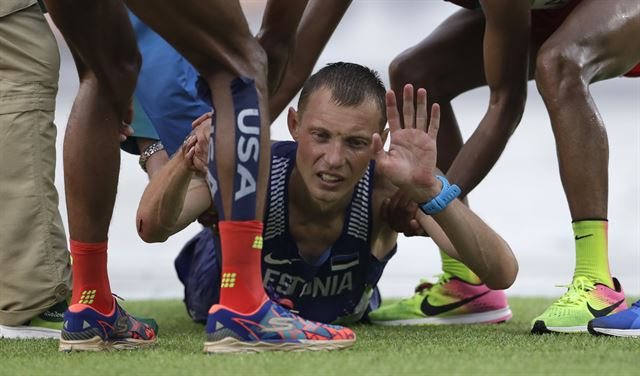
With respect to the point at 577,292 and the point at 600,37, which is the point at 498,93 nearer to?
the point at 600,37

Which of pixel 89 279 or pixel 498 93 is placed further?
pixel 498 93

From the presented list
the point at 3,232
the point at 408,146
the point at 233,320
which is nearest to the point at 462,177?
the point at 408,146

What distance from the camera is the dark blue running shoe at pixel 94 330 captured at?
8.34ft

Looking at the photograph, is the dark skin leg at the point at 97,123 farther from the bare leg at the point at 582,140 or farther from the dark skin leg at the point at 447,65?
the dark skin leg at the point at 447,65

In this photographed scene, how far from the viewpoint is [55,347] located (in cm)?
275

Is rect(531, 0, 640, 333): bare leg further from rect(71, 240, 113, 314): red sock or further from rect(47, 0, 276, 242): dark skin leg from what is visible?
rect(71, 240, 113, 314): red sock

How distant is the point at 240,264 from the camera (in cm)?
227

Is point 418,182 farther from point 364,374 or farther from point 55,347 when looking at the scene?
point 55,347

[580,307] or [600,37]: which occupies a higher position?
[600,37]

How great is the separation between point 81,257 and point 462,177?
1277mm

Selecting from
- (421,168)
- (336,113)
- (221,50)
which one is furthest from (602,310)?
(221,50)

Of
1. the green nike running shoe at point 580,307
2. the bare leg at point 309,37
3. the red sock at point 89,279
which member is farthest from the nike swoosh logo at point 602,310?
the red sock at point 89,279

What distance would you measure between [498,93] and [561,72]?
0.31 metres

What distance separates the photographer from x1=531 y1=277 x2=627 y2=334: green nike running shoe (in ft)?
9.50
